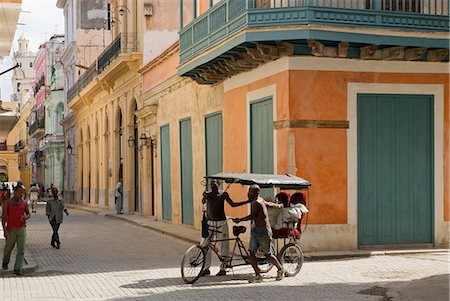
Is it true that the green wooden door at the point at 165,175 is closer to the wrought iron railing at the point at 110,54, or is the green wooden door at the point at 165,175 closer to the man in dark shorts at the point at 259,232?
the wrought iron railing at the point at 110,54

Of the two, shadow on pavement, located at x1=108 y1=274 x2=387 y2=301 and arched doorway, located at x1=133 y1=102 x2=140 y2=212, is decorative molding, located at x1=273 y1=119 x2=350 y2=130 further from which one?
arched doorway, located at x1=133 y1=102 x2=140 y2=212

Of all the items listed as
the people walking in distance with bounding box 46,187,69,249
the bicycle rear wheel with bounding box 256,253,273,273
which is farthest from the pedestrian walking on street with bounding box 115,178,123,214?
the bicycle rear wheel with bounding box 256,253,273,273

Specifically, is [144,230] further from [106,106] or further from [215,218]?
→ [106,106]

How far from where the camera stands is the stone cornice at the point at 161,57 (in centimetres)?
2506

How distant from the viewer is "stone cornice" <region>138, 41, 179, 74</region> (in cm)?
2506

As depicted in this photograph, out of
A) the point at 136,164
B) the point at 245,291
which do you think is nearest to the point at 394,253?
the point at 245,291

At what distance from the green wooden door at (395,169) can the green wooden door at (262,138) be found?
1.85 meters

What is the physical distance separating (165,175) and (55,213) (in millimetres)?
8061

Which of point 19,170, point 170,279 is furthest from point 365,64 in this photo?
point 19,170

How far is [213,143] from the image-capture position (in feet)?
72.7

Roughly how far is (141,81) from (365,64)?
1581cm

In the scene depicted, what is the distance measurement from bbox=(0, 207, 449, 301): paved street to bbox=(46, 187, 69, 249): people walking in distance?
284mm

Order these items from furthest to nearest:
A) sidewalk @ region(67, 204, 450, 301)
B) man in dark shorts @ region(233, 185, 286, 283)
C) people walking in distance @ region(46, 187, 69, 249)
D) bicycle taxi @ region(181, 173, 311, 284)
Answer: people walking in distance @ region(46, 187, 69, 249)
bicycle taxi @ region(181, 173, 311, 284)
man in dark shorts @ region(233, 185, 286, 283)
sidewalk @ region(67, 204, 450, 301)

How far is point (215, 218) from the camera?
1382cm
